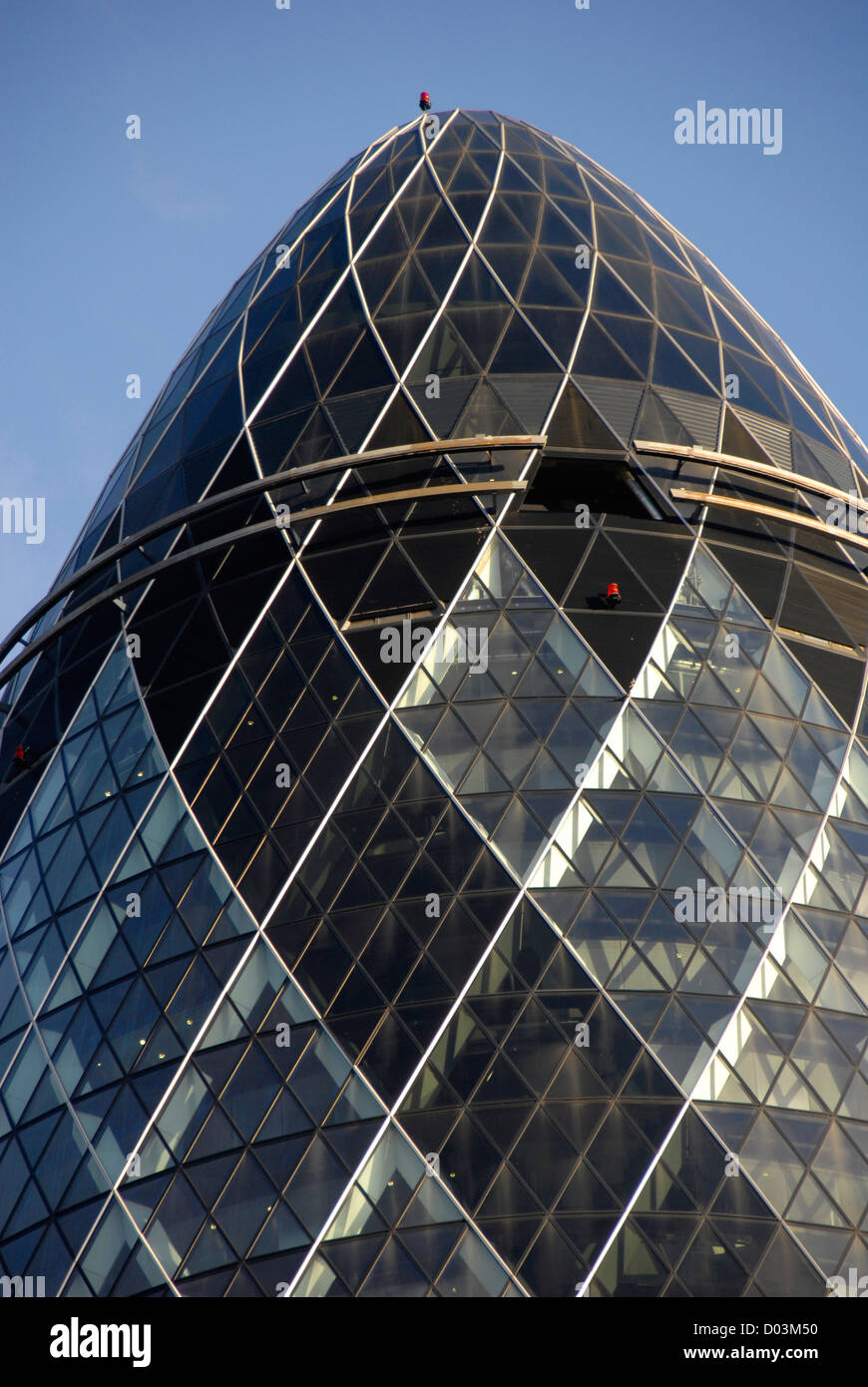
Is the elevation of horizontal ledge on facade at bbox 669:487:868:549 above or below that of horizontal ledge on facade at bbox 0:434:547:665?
below

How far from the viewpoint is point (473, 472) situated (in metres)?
33.3

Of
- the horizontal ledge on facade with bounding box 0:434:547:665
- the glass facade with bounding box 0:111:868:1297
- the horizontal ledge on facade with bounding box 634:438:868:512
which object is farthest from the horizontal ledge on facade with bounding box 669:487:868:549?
the horizontal ledge on facade with bounding box 0:434:547:665

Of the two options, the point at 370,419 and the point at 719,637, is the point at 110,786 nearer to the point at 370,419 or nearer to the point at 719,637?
the point at 370,419

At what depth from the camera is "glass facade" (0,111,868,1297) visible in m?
26.6

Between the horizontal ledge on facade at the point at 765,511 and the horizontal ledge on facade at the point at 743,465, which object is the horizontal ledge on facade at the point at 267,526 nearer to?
the horizontal ledge on facade at the point at 743,465

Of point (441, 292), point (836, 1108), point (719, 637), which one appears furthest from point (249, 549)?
point (836, 1108)

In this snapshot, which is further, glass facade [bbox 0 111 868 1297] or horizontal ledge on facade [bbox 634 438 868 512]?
horizontal ledge on facade [bbox 634 438 868 512]

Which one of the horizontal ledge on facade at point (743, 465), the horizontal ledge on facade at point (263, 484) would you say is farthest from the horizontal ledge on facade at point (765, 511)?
the horizontal ledge on facade at point (263, 484)

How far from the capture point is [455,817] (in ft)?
96.2

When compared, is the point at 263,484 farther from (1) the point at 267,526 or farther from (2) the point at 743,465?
(2) the point at 743,465

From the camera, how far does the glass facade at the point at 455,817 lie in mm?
26594

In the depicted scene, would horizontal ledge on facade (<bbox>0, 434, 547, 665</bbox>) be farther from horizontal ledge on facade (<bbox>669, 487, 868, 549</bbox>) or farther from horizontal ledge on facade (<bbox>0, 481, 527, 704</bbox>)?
horizontal ledge on facade (<bbox>669, 487, 868, 549</bbox>)
